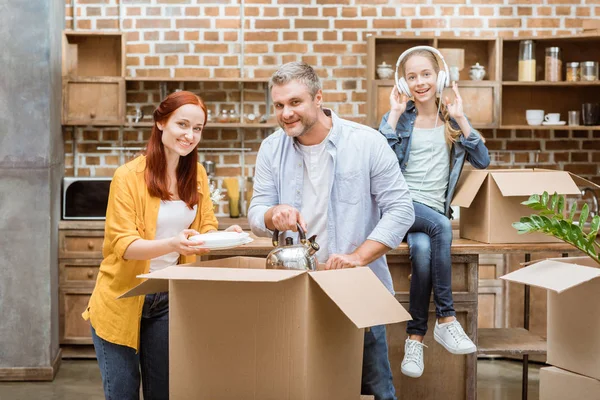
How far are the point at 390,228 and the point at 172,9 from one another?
11.3ft

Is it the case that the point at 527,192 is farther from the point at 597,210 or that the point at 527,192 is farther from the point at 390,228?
the point at 597,210

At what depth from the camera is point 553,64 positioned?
516 cm

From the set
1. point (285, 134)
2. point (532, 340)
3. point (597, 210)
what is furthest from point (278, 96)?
point (597, 210)

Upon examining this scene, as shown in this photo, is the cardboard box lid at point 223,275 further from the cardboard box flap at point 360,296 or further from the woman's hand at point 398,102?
the woman's hand at point 398,102

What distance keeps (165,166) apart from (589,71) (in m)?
3.52

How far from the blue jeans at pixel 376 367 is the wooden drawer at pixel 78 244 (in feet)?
9.25

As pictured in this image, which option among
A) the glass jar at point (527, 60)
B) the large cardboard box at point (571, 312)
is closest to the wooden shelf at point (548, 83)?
the glass jar at point (527, 60)

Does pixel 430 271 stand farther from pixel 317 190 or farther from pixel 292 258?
pixel 292 258

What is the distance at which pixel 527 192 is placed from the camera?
10.6 feet

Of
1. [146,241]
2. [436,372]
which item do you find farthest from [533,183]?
[146,241]

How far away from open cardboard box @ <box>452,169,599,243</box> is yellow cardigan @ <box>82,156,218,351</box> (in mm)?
1451

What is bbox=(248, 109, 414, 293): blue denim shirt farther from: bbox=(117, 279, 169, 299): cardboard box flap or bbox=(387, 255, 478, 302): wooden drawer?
bbox=(387, 255, 478, 302): wooden drawer

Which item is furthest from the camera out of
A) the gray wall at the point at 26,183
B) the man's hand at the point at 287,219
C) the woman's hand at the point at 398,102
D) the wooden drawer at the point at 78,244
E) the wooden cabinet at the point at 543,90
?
the wooden cabinet at the point at 543,90

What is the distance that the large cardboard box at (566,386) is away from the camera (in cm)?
204
